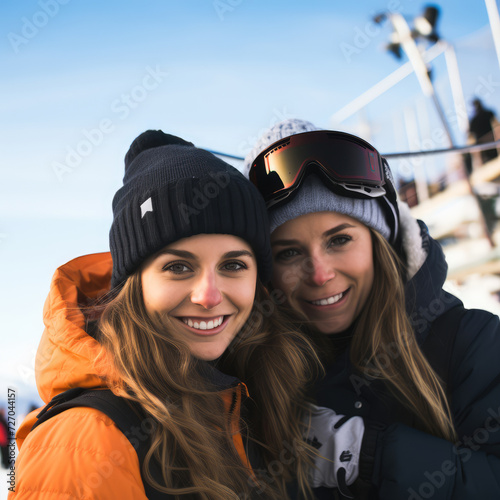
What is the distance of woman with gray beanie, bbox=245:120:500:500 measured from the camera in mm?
1918

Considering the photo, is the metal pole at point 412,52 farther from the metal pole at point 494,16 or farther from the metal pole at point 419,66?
the metal pole at point 494,16

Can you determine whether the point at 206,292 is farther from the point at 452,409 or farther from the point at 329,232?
the point at 452,409

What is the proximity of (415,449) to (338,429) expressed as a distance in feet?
1.06

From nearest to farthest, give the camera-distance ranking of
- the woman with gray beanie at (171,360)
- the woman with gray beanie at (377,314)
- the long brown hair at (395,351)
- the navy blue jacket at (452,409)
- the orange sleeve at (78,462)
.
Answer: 1. the orange sleeve at (78,462)
2. the woman with gray beanie at (171,360)
3. the navy blue jacket at (452,409)
4. the woman with gray beanie at (377,314)
5. the long brown hair at (395,351)

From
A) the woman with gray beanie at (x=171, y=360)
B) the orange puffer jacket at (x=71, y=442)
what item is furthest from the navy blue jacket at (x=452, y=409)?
the orange puffer jacket at (x=71, y=442)

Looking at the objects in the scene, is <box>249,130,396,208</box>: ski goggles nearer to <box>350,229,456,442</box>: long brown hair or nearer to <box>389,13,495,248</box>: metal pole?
<box>350,229,456,442</box>: long brown hair

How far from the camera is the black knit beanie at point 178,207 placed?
1737mm

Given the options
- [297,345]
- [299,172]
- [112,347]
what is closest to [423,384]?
[297,345]

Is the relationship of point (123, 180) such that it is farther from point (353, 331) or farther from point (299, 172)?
point (353, 331)

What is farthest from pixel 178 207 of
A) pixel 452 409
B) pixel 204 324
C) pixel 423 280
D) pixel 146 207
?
pixel 452 409

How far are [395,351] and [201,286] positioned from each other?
105 cm

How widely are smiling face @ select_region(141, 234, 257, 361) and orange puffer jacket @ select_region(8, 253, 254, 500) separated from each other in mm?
299

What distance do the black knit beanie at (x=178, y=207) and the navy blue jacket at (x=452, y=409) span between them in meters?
0.79

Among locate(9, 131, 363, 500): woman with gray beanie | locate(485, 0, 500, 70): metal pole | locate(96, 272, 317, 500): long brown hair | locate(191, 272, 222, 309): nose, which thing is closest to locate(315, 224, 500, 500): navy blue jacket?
locate(9, 131, 363, 500): woman with gray beanie
